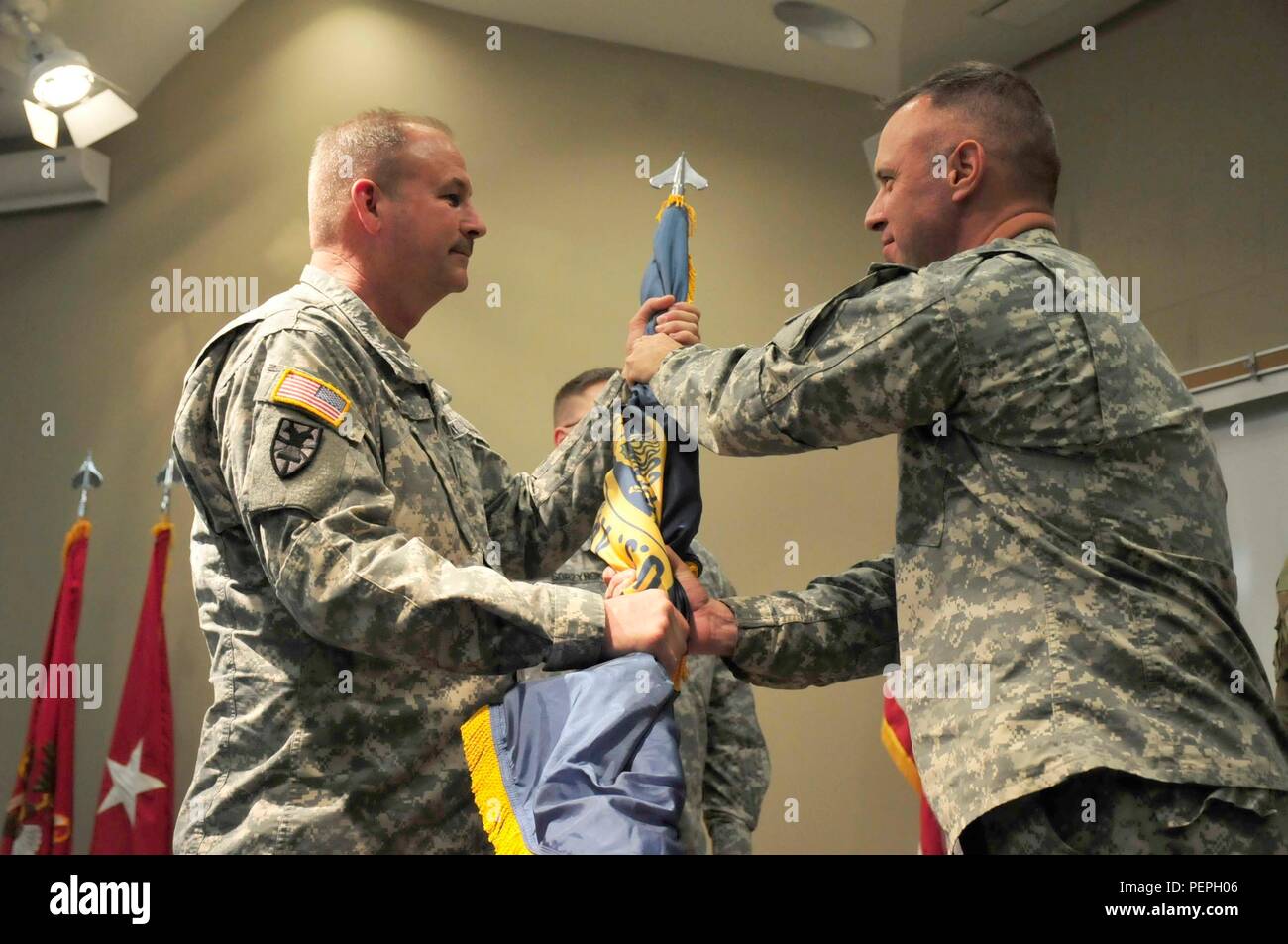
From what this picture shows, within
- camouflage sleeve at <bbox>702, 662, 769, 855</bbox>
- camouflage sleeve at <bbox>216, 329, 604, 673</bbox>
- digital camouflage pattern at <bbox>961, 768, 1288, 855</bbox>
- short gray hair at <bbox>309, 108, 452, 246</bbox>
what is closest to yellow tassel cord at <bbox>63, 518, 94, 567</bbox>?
camouflage sleeve at <bbox>702, 662, 769, 855</bbox>

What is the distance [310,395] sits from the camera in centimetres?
173

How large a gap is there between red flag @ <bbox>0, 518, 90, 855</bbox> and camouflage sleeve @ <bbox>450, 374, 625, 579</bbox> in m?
2.42

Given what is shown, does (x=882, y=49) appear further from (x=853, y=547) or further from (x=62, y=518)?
(x=62, y=518)

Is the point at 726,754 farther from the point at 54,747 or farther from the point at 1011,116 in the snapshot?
the point at 54,747

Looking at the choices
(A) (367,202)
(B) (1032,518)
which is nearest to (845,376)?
(B) (1032,518)

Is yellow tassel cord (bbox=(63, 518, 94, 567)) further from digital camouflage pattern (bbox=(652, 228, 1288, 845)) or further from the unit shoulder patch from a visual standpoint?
digital camouflage pattern (bbox=(652, 228, 1288, 845))

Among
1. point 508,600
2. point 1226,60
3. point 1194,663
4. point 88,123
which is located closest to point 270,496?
point 508,600

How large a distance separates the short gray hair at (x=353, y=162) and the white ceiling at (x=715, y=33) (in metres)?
2.55

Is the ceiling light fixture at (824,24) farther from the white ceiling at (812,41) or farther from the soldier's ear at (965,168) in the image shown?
the soldier's ear at (965,168)

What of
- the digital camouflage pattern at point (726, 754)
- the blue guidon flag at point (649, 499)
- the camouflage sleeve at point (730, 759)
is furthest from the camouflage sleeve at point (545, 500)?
the camouflage sleeve at point (730, 759)

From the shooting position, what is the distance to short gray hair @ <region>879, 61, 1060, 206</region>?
204cm

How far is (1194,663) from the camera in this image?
1660 millimetres

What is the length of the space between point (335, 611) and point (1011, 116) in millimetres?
1251

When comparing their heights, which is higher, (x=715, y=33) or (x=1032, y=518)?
(x=715, y=33)
